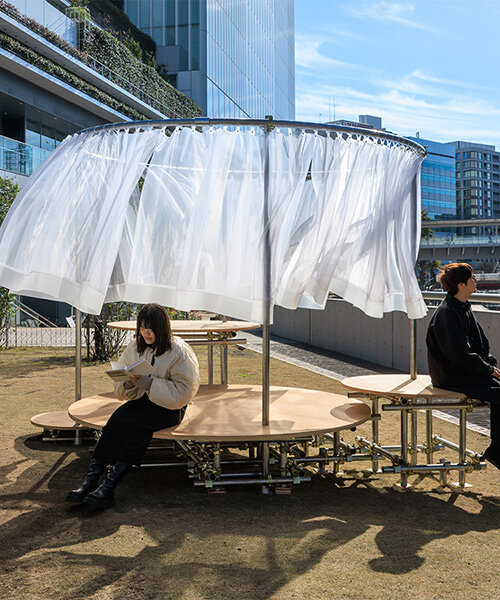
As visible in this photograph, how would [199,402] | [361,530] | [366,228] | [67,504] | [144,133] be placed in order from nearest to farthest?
[361,530], [67,504], [144,133], [366,228], [199,402]

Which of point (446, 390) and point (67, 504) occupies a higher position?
point (446, 390)

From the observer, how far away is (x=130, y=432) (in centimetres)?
513

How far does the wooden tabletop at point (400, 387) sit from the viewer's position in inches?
215

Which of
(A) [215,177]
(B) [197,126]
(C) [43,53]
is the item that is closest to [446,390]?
(A) [215,177]

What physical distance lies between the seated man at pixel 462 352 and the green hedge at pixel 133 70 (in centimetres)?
2903

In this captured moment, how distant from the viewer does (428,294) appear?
11.1m

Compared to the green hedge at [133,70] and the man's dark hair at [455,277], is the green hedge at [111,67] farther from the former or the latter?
the man's dark hair at [455,277]

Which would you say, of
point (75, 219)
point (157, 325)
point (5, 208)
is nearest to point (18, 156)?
point (5, 208)

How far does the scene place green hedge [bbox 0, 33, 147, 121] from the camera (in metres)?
24.6

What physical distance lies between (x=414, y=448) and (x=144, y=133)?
3499mm

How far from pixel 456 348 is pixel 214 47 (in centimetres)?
3995

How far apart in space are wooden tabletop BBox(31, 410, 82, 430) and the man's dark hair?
3.72m

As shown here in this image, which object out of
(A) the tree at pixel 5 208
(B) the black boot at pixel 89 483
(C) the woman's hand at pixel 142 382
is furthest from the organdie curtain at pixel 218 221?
(A) the tree at pixel 5 208

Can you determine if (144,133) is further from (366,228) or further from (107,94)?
(107,94)
